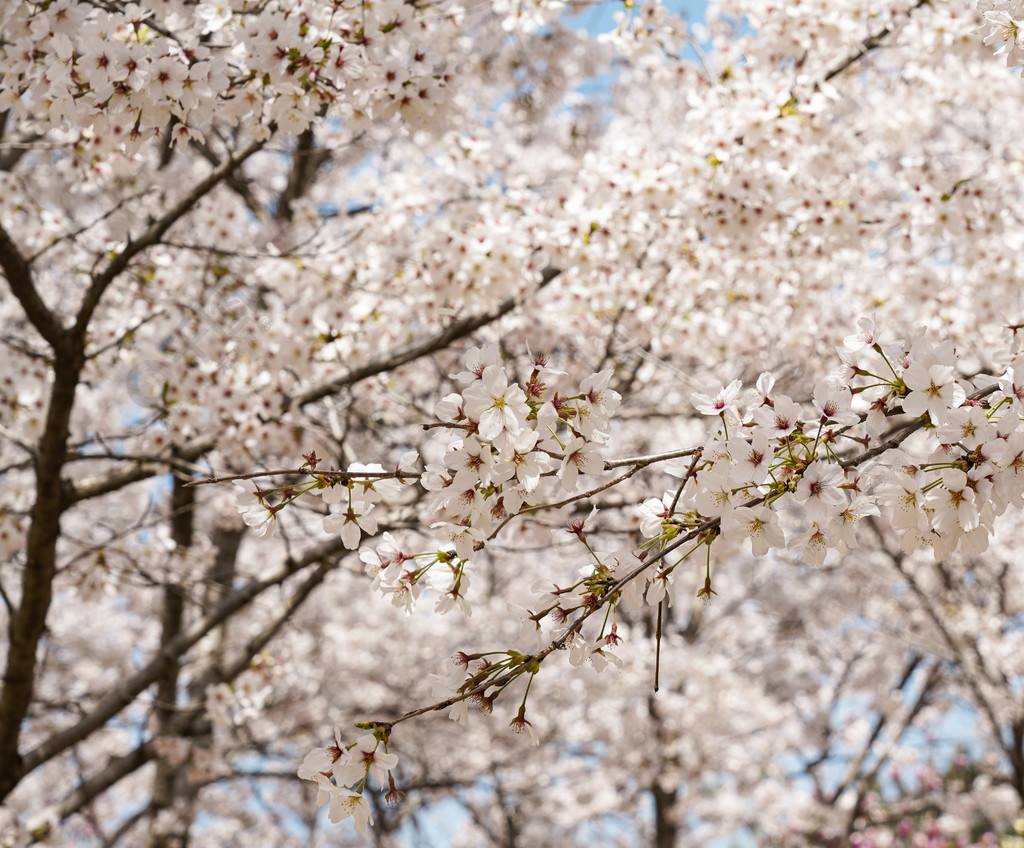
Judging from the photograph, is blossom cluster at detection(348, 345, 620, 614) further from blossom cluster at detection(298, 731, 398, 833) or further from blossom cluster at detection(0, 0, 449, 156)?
blossom cluster at detection(0, 0, 449, 156)

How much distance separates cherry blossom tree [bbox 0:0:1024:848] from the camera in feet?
5.04

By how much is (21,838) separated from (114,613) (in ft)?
30.4

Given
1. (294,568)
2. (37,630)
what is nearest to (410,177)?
(294,568)

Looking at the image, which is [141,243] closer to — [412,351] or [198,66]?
[198,66]

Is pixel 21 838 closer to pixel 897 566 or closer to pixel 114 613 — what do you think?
pixel 897 566

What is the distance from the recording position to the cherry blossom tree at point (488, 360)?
5.04 ft

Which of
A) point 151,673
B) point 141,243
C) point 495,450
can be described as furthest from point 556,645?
point 151,673

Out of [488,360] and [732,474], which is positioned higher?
[488,360]

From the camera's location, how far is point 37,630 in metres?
3.65

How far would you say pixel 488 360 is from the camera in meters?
1.55

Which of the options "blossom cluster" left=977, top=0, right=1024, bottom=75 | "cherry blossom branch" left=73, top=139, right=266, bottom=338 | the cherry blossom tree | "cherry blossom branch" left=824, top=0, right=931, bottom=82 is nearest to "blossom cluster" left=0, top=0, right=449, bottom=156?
the cherry blossom tree

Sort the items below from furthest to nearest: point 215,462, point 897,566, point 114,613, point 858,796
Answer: point 114,613
point 858,796
point 897,566
point 215,462

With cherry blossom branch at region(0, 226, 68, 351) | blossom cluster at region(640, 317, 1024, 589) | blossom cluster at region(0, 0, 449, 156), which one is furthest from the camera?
cherry blossom branch at region(0, 226, 68, 351)

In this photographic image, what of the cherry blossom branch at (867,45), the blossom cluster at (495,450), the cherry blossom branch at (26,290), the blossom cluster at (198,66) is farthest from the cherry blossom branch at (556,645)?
the cherry blossom branch at (867,45)
